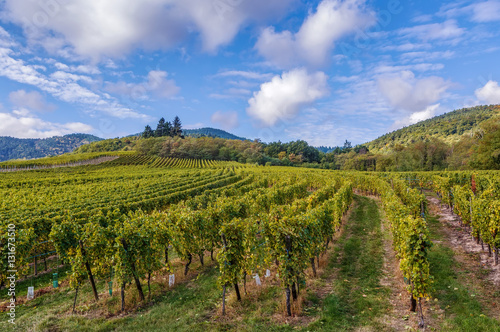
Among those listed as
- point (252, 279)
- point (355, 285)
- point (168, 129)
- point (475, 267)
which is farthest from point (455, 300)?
point (168, 129)

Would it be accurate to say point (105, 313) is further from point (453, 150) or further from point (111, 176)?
point (453, 150)

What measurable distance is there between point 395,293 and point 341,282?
186cm

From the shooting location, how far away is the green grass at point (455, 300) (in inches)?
254

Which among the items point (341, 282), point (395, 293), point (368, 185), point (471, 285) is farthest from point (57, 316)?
point (368, 185)

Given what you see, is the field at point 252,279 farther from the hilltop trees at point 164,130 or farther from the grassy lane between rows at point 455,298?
the hilltop trees at point 164,130

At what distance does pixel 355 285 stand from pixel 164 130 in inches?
5647

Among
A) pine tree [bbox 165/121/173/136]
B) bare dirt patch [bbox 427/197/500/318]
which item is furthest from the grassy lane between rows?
pine tree [bbox 165/121/173/136]

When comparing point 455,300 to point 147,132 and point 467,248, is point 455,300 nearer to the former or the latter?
point 467,248

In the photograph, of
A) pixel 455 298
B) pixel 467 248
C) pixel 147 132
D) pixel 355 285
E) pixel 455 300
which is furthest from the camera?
pixel 147 132

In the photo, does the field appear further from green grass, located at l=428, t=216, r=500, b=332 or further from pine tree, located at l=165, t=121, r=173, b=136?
pine tree, located at l=165, t=121, r=173, b=136

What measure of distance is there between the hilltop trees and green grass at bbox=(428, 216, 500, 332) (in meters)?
142

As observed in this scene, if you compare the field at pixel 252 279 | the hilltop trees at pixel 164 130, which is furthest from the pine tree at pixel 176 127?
the field at pixel 252 279

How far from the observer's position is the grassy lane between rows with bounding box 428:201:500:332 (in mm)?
6457

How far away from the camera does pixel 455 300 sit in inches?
310
